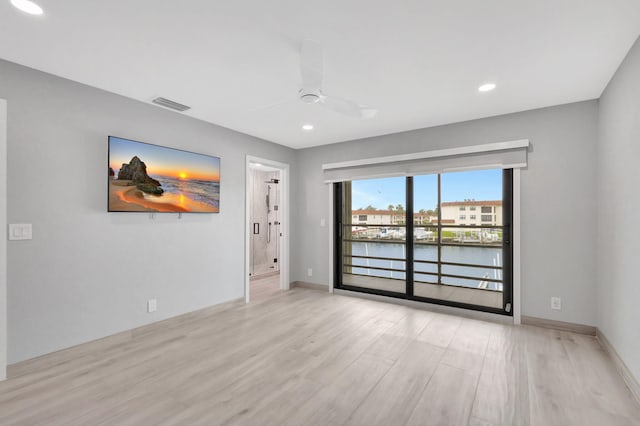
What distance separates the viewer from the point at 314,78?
6.86 feet

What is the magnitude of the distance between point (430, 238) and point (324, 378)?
264 centimetres

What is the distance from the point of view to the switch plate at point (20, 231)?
2309 mm

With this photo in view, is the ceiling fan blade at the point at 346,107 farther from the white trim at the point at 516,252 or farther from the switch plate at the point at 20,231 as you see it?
the switch plate at the point at 20,231

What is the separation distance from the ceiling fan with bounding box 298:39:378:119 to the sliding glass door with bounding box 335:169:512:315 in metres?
2.19

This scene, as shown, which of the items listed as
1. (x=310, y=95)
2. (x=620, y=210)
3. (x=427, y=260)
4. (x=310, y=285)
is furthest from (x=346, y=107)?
(x=310, y=285)

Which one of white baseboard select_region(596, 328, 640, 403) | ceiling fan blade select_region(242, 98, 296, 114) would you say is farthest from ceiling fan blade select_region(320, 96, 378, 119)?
white baseboard select_region(596, 328, 640, 403)

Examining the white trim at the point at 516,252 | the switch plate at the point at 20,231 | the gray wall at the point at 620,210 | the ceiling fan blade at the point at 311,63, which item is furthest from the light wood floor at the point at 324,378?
the ceiling fan blade at the point at 311,63

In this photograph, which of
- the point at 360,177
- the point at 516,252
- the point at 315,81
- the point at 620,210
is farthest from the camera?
the point at 360,177

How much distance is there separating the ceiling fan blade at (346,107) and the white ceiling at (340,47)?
0.31 meters

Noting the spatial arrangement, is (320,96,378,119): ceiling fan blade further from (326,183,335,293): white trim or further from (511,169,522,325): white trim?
(326,183,335,293): white trim

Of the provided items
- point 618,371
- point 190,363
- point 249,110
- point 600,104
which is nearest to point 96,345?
point 190,363

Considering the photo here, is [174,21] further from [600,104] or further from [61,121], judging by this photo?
[600,104]

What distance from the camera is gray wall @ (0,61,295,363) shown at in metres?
2.36

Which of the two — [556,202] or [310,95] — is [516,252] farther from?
[310,95]
